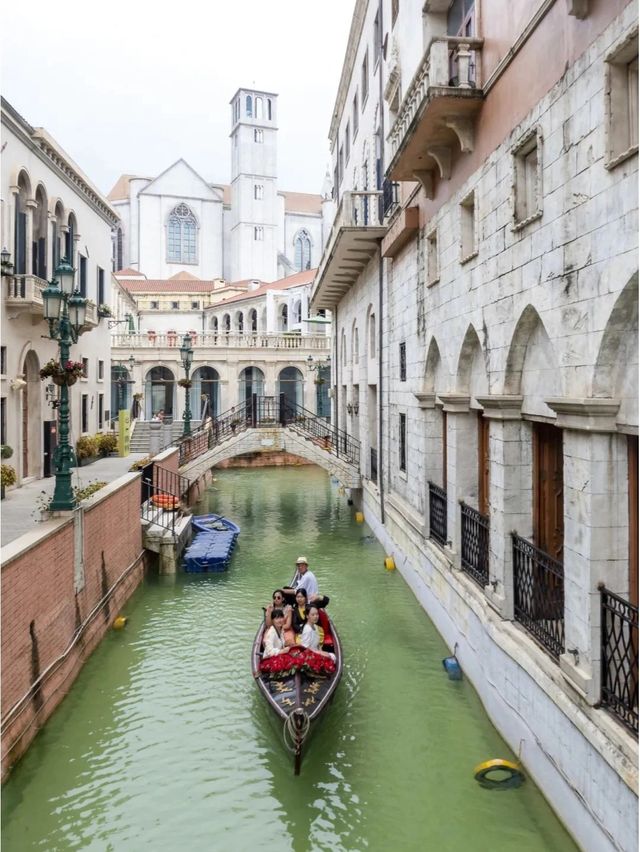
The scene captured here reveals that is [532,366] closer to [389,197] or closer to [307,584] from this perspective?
[307,584]

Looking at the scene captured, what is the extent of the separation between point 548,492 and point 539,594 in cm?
130

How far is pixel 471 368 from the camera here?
11.0 meters

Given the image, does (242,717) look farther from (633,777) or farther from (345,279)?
(345,279)

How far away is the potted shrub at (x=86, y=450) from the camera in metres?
23.9

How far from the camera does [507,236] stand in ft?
28.6

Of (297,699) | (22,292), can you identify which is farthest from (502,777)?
(22,292)

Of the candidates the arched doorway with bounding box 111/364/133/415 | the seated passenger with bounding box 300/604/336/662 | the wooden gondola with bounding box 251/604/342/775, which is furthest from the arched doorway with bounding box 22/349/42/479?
the arched doorway with bounding box 111/364/133/415

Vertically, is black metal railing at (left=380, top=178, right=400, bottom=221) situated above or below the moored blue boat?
above

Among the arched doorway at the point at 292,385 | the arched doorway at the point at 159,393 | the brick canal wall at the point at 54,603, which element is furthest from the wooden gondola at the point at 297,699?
the arched doorway at the point at 159,393

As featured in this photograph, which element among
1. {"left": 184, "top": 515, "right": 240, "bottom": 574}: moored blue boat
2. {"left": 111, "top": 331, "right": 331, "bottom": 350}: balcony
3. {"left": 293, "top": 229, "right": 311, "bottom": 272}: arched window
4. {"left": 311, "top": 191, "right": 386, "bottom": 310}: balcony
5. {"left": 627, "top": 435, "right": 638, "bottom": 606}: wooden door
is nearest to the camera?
{"left": 627, "top": 435, "right": 638, "bottom": 606}: wooden door

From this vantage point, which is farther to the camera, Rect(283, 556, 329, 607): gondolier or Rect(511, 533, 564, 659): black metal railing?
Rect(283, 556, 329, 607): gondolier

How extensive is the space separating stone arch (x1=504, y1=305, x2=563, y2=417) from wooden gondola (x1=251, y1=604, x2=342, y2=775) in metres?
4.36

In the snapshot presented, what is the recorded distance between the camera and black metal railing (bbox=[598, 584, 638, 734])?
Result: 5.84 metres

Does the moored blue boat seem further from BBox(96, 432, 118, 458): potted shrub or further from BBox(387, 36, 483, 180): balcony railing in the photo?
BBox(387, 36, 483, 180): balcony railing
